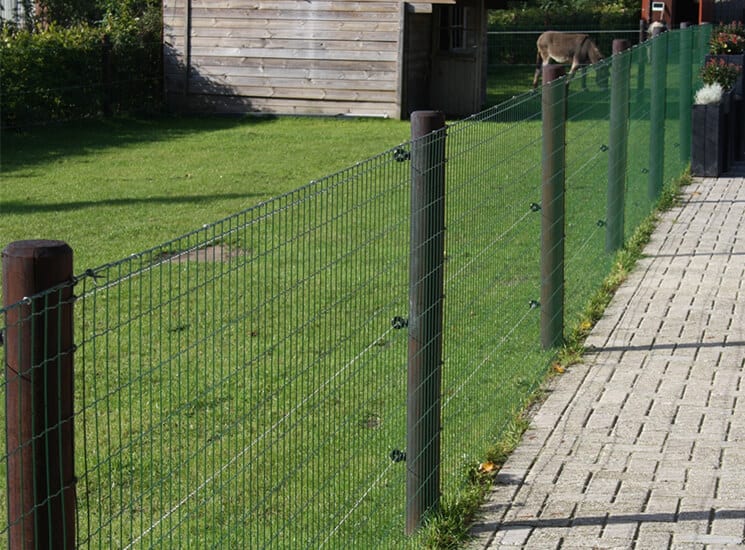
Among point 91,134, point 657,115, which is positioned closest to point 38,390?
point 657,115

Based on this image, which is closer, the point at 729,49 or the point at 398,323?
the point at 398,323

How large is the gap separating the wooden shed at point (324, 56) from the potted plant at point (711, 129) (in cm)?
863

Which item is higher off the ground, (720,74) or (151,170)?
(720,74)

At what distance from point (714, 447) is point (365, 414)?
170cm

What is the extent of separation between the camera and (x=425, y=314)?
17.6 ft

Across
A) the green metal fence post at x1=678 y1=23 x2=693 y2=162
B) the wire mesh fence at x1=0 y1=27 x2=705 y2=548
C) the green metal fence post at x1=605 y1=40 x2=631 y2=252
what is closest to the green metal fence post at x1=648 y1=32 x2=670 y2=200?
the wire mesh fence at x1=0 y1=27 x2=705 y2=548

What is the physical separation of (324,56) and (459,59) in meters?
2.78

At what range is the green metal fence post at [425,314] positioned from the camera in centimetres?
521

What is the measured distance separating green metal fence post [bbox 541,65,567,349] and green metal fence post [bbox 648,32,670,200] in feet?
16.9

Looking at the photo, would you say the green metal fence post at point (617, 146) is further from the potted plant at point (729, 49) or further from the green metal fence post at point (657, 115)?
the potted plant at point (729, 49)

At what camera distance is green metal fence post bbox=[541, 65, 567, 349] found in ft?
26.5

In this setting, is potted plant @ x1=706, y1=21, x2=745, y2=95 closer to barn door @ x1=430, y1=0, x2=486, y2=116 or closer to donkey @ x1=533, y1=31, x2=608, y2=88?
barn door @ x1=430, y1=0, x2=486, y2=116

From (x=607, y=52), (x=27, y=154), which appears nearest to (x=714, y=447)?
(x=27, y=154)

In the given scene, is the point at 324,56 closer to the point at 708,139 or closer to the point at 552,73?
the point at 708,139
